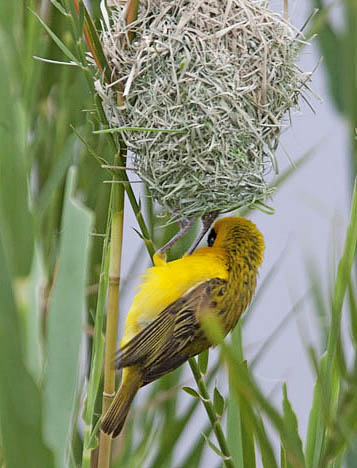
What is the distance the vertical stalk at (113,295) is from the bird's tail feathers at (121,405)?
1 cm

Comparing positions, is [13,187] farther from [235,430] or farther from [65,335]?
[235,430]

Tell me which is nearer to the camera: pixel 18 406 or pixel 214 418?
pixel 18 406

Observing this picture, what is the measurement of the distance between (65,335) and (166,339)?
29 centimetres

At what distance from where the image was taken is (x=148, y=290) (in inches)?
29.2

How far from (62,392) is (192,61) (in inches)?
16.3

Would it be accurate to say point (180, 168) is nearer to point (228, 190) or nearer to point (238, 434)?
point (228, 190)

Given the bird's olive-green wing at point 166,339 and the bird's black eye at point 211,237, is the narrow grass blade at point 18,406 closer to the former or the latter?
the bird's olive-green wing at point 166,339

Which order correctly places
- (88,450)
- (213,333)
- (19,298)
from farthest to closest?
1. (88,450)
2. (19,298)
3. (213,333)

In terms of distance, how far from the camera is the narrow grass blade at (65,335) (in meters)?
0.43

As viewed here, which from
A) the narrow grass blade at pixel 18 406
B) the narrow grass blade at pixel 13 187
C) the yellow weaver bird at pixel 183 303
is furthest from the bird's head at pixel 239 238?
the narrow grass blade at pixel 18 406

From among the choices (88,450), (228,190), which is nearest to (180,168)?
(228,190)

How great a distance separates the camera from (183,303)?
2.39 feet

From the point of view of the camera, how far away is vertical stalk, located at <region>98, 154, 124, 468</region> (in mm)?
693

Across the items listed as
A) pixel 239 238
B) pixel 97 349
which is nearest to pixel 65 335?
pixel 97 349
